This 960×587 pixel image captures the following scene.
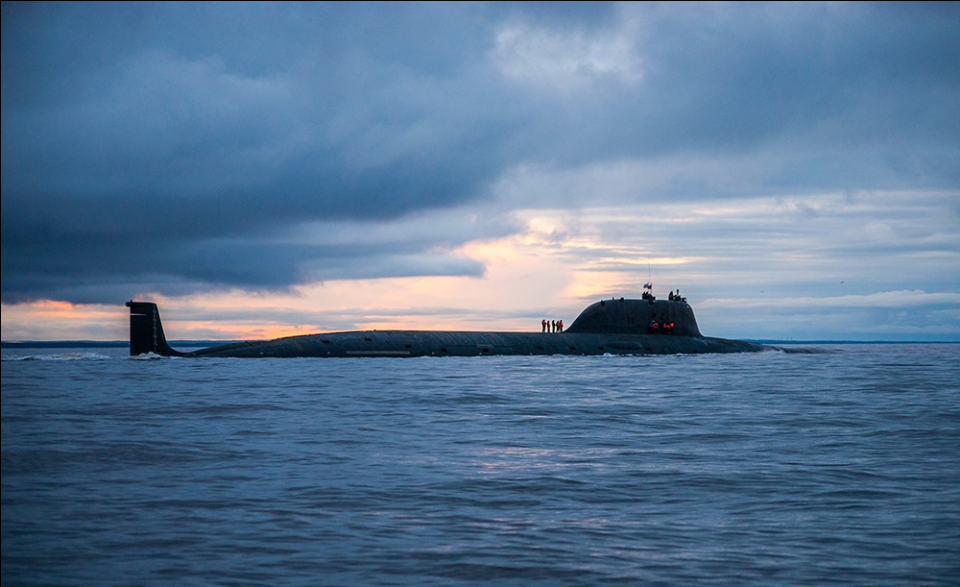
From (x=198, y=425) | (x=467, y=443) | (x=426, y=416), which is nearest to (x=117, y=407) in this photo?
(x=198, y=425)

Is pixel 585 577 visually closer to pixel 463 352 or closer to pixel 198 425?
pixel 198 425

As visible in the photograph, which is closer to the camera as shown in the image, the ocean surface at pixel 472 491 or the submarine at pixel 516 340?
the ocean surface at pixel 472 491

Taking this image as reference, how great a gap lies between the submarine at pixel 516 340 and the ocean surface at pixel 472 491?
783 inches

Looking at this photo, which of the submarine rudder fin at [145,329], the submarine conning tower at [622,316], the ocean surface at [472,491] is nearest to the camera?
the ocean surface at [472,491]

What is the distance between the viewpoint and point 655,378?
34469 millimetres

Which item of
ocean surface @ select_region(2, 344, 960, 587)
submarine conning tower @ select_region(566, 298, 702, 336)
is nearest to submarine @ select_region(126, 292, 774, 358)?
submarine conning tower @ select_region(566, 298, 702, 336)

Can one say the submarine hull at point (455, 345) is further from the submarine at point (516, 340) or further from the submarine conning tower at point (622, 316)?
the submarine conning tower at point (622, 316)

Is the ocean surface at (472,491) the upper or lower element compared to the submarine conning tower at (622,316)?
lower

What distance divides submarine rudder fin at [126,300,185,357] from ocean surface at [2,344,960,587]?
58.0ft

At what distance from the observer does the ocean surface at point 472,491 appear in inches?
317

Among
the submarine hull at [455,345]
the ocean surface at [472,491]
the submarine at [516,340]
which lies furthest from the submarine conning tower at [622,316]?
the ocean surface at [472,491]

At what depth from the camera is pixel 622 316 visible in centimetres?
5703

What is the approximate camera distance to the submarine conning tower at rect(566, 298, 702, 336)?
56812 mm

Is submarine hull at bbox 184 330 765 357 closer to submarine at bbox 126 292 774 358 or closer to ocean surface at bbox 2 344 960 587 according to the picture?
submarine at bbox 126 292 774 358
